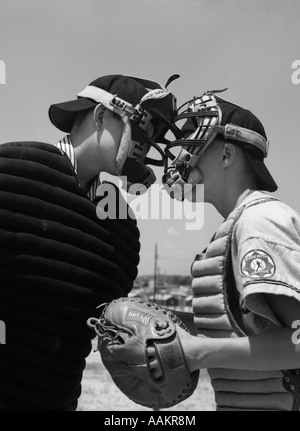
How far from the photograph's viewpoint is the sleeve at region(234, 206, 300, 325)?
2.38 meters

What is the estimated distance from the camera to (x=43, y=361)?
3197 mm

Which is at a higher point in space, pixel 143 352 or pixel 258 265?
pixel 258 265

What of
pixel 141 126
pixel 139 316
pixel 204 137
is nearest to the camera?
pixel 139 316

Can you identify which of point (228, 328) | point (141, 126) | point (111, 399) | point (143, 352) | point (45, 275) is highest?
point (141, 126)

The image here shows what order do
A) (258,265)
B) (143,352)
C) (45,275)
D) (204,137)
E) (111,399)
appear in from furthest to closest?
(111,399)
(45,275)
(204,137)
(143,352)
(258,265)

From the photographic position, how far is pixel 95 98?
3662 mm

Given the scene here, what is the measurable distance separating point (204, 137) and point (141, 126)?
0.74 metres

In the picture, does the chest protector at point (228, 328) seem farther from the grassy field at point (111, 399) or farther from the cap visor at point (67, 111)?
the grassy field at point (111, 399)

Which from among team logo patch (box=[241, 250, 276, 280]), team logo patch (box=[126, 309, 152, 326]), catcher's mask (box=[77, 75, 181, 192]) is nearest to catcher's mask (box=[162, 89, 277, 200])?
catcher's mask (box=[77, 75, 181, 192])

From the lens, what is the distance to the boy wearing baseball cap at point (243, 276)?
95.1 inches

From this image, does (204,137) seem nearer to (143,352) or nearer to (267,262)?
(267,262)

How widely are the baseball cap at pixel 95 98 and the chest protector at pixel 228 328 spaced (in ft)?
4.34

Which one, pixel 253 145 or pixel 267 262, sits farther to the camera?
pixel 253 145

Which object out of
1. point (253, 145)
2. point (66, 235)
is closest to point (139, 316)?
point (66, 235)
